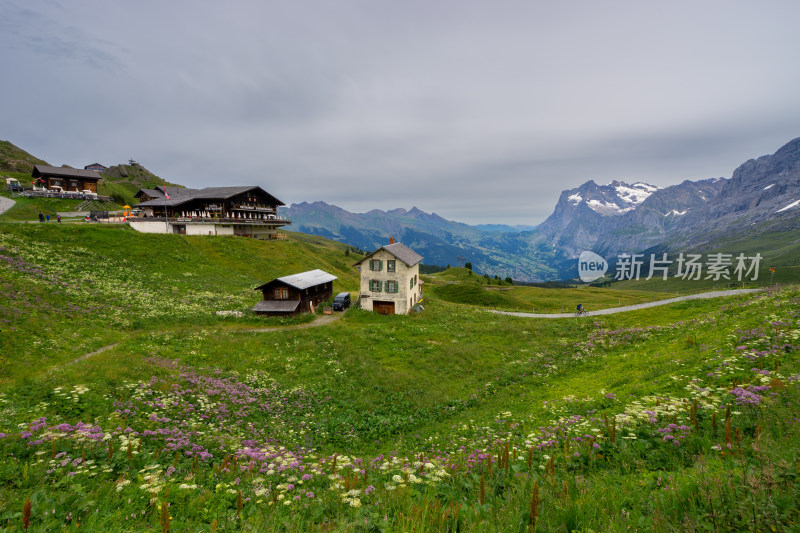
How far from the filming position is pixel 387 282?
4744cm

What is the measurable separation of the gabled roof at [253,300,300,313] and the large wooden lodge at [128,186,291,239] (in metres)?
44.1

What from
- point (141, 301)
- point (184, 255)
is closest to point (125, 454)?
point (141, 301)

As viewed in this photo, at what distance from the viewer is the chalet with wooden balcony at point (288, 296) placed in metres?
40.9

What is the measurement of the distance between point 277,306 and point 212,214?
5147 centimetres

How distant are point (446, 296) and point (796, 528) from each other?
266 ft

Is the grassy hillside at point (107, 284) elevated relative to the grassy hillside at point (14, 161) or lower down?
lower down

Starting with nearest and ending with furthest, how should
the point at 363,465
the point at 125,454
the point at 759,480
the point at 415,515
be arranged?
the point at 759,480, the point at 415,515, the point at 125,454, the point at 363,465

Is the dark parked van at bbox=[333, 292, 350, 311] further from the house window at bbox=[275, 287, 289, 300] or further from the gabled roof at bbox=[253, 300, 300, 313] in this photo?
the house window at bbox=[275, 287, 289, 300]

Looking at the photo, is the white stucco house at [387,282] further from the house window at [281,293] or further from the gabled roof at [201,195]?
the gabled roof at [201,195]

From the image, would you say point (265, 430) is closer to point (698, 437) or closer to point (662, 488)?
point (662, 488)

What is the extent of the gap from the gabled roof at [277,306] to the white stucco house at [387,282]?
34.8 ft

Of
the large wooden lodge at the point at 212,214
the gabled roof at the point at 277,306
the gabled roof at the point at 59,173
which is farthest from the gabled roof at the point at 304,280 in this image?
the gabled roof at the point at 59,173

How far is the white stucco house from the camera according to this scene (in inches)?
1848

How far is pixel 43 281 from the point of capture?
34281mm
